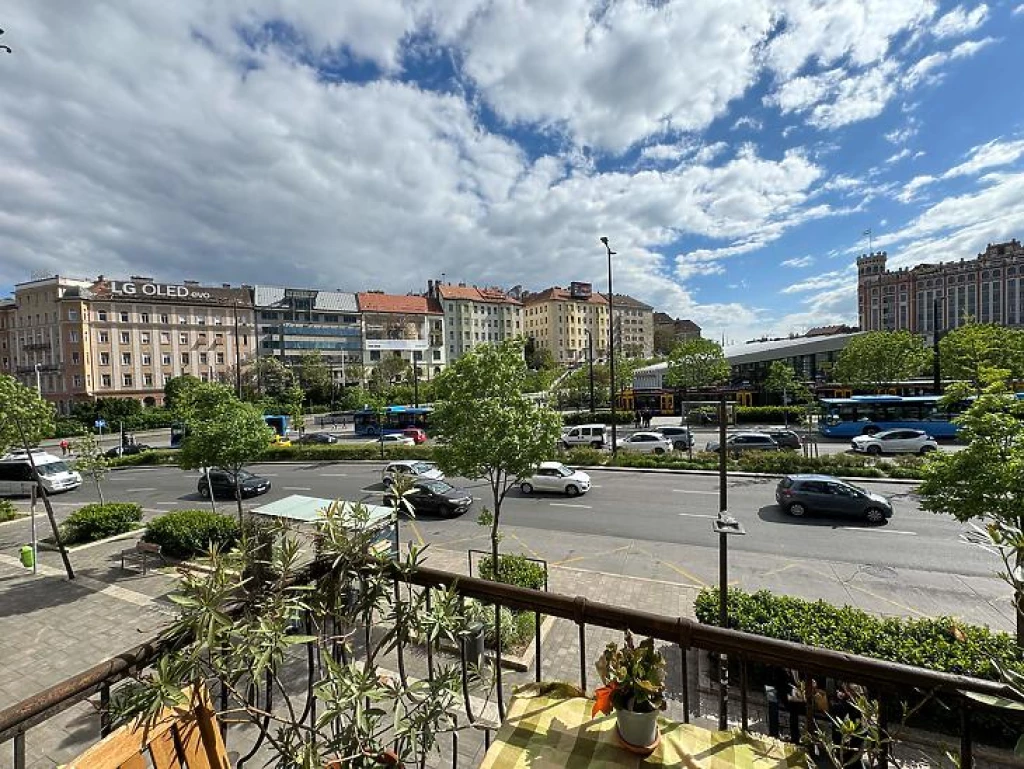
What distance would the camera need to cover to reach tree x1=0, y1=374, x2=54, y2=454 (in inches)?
479

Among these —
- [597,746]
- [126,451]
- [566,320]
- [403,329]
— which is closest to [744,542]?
[597,746]

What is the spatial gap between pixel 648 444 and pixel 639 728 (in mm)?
25659

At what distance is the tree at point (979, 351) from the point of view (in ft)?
101

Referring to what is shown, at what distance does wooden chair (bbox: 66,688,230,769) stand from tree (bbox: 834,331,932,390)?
148 ft

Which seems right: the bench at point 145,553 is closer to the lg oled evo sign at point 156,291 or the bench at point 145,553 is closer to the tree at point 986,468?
the tree at point 986,468

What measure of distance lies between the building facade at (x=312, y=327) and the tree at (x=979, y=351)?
68.7 m

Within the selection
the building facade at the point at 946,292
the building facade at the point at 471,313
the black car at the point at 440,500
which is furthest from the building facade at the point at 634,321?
the black car at the point at 440,500

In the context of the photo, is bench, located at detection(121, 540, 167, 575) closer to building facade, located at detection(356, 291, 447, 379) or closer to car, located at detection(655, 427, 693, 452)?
car, located at detection(655, 427, 693, 452)

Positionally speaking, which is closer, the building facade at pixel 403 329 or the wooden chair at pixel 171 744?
the wooden chair at pixel 171 744

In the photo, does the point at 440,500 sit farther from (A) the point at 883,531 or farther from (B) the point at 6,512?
(B) the point at 6,512

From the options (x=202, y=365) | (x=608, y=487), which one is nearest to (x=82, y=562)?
(x=608, y=487)

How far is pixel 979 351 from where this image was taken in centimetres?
3186

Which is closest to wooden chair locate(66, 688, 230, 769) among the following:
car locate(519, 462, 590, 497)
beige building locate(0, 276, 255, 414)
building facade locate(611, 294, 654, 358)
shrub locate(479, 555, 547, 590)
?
shrub locate(479, 555, 547, 590)

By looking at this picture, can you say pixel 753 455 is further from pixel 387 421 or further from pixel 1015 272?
pixel 1015 272
